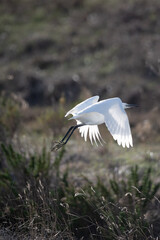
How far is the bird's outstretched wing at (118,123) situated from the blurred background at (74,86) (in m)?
0.76

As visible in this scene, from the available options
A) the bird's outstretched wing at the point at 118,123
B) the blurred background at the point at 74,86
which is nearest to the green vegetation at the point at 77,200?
the blurred background at the point at 74,86

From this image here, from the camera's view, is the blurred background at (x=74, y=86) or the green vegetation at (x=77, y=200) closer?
the green vegetation at (x=77, y=200)

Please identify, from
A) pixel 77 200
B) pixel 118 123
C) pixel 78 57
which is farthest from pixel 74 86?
pixel 118 123

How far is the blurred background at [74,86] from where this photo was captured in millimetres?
4332

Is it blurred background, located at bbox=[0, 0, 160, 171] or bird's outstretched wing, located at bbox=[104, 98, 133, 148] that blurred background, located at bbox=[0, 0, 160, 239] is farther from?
bird's outstretched wing, located at bbox=[104, 98, 133, 148]

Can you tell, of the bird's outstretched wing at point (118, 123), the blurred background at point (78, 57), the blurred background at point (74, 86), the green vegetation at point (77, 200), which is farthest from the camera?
the blurred background at point (78, 57)

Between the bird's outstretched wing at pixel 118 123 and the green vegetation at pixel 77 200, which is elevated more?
the bird's outstretched wing at pixel 118 123

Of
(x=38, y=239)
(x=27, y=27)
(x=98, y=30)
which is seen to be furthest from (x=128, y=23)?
(x=38, y=239)

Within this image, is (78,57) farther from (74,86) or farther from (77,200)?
(77,200)

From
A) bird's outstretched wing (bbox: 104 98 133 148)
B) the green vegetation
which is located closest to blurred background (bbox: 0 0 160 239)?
the green vegetation

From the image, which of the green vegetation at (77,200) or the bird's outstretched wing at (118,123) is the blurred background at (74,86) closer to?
the green vegetation at (77,200)

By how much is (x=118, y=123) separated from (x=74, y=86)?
6017 millimetres

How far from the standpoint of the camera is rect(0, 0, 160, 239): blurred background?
4332 millimetres

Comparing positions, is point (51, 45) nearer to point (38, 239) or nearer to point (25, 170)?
point (25, 170)
